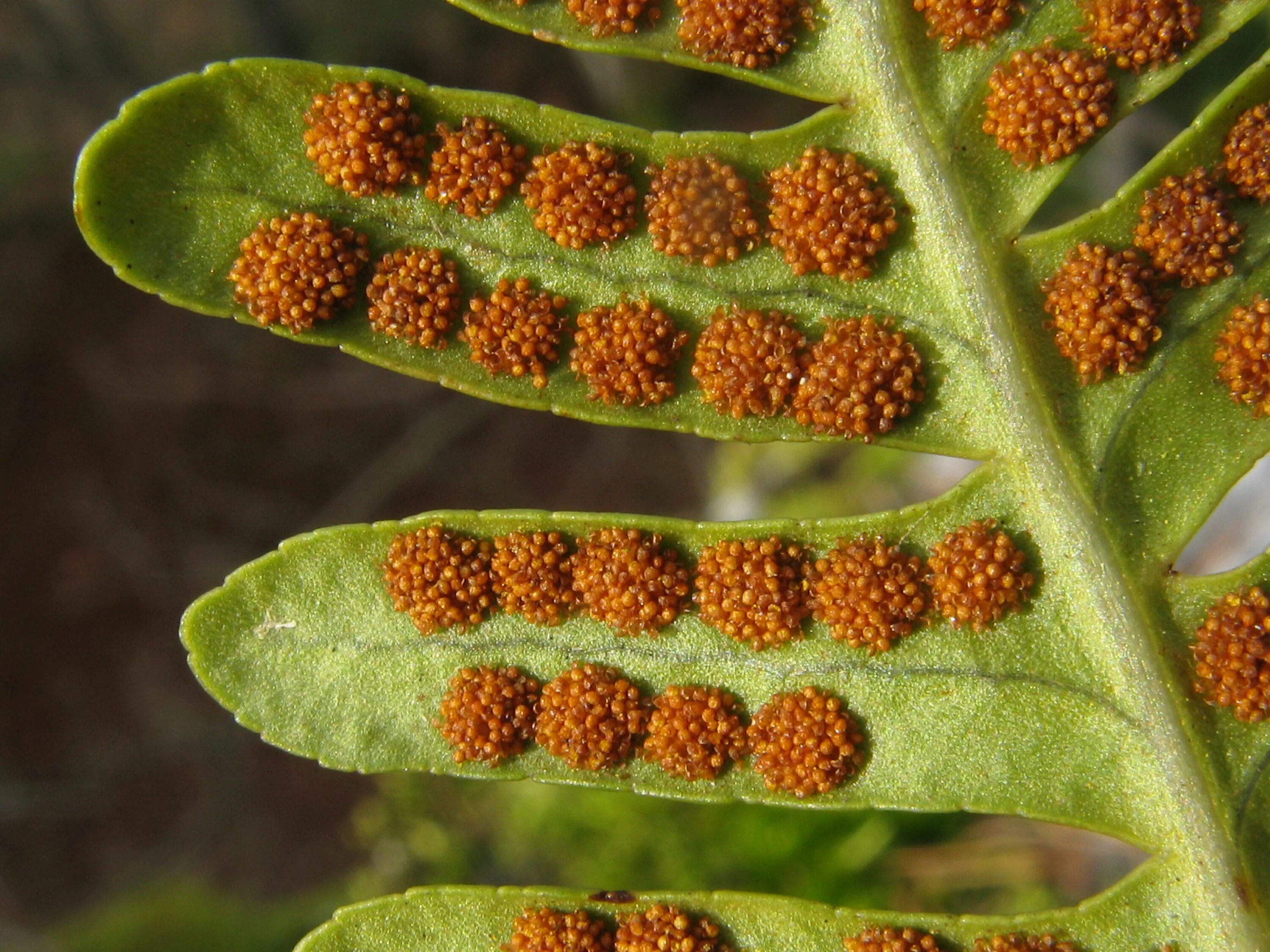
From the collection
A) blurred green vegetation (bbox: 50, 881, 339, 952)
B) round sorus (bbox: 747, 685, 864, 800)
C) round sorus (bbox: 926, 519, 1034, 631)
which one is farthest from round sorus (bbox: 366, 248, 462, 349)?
blurred green vegetation (bbox: 50, 881, 339, 952)

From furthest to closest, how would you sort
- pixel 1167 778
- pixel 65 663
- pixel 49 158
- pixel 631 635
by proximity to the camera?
pixel 65 663, pixel 49 158, pixel 631 635, pixel 1167 778

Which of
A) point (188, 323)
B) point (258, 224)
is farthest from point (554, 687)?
point (188, 323)

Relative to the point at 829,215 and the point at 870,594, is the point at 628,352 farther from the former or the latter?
the point at 870,594

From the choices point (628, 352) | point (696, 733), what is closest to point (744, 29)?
point (628, 352)

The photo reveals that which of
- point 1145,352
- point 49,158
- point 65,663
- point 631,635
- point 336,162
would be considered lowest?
point 65,663

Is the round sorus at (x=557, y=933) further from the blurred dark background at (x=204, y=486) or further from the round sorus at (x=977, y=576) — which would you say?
the blurred dark background at (x=204, y=486)

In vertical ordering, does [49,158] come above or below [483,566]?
above

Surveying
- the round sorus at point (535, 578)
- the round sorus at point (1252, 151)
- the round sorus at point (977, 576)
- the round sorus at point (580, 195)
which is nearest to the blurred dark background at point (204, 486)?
the round sorus at point (977, 576)

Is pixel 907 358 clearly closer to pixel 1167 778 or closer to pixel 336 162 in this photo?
pixel 1167 778
